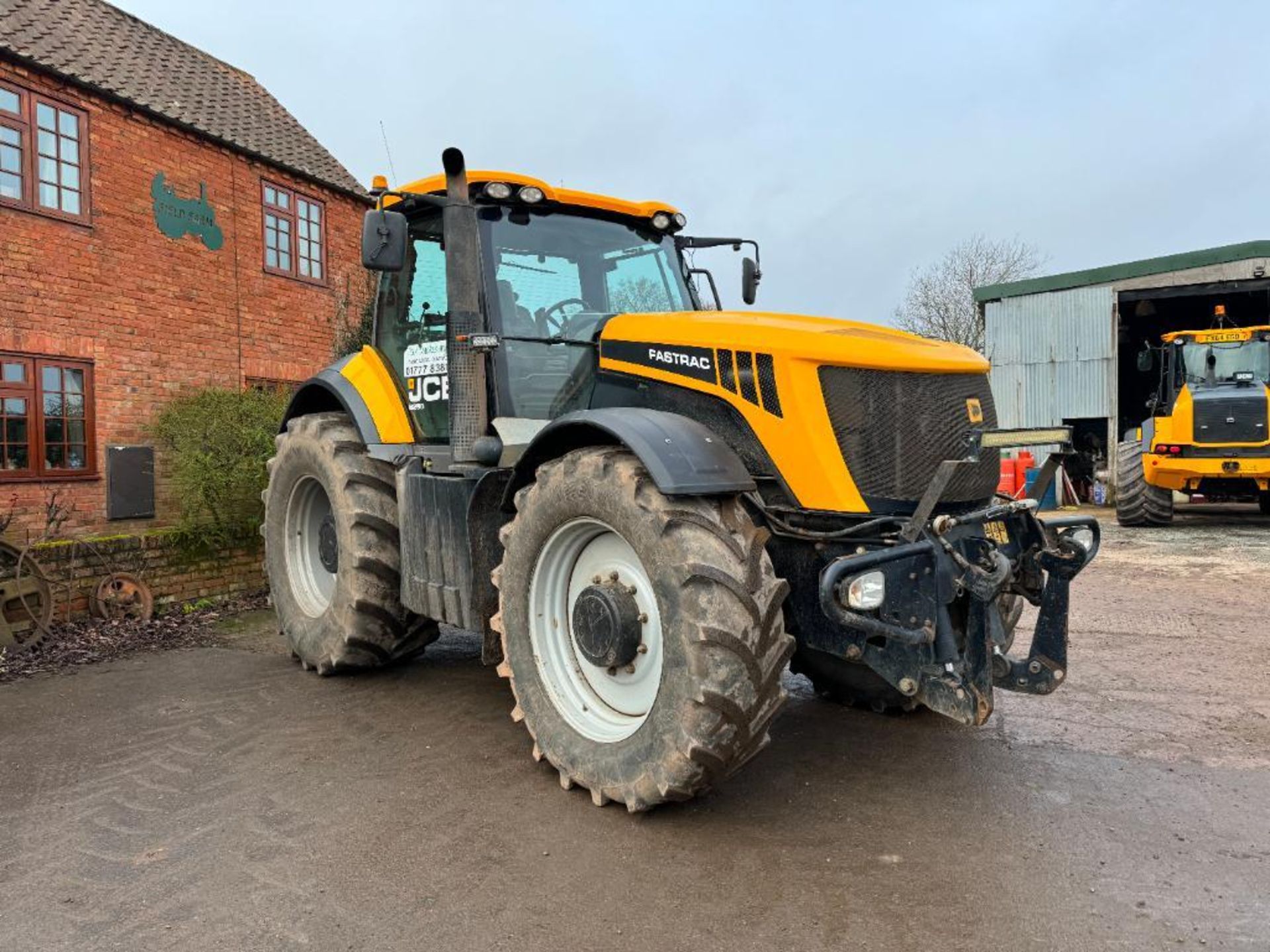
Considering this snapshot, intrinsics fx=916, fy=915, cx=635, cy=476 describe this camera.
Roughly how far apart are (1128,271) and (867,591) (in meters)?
16.6

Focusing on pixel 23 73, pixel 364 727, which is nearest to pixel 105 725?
pixel 364 727

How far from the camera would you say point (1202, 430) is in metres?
12.4

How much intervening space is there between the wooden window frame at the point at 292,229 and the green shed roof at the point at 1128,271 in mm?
12639

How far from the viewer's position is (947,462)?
10.1ft

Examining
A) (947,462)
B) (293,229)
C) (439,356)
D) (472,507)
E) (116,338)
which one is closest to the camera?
(947,462)

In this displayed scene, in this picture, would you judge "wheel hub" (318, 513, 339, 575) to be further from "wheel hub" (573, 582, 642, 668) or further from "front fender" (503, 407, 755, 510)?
"wheel hub" (573, 582, 642, 668)

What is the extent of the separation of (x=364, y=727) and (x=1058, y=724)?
326 centimetres

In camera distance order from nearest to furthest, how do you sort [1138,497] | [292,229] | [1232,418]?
[292,229], [1232,418], [1138,497]

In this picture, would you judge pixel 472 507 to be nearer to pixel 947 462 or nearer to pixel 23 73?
pixel 947 462

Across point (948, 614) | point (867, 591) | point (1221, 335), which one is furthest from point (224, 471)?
point (1221, 335)

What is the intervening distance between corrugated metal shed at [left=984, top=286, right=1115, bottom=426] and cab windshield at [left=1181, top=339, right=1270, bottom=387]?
10.7 feet

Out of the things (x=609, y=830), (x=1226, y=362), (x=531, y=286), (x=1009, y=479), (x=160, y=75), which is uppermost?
(x=160, y=75)

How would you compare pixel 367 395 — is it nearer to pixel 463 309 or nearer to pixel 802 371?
pixel 463 309

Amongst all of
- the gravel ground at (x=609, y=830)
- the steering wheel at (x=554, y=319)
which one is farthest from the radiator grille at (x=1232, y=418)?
the steering wheel at (x=554, y=319)
